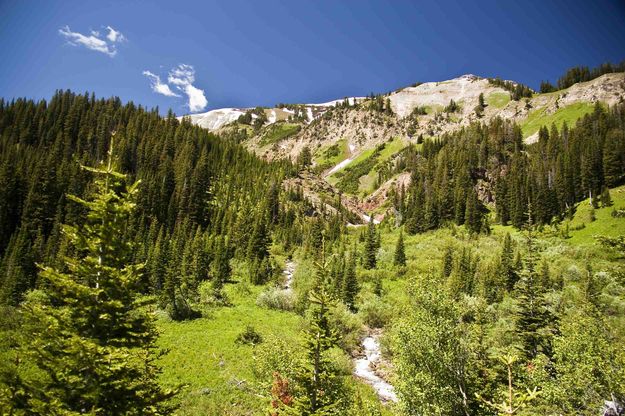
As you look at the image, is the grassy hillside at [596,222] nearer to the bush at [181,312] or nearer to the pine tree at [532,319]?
the pine tree at [532,319]

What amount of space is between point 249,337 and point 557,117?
608 feet

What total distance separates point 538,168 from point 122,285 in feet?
423

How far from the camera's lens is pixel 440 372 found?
27.5 m

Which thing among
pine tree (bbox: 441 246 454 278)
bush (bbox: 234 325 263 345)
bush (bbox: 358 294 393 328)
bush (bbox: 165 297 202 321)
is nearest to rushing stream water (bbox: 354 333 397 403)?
A: bush (bbox: 358 294 393 328)

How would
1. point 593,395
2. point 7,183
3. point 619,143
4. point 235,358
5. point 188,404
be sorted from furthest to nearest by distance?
point 619,143
point 7,183
point 235,358
point 188,404
point 593,395

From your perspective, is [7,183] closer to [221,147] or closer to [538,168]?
[221,147]

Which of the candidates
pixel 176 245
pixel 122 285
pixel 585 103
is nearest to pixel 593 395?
pixel 122 285

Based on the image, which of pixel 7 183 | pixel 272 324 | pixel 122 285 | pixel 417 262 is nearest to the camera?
pixel 122 285

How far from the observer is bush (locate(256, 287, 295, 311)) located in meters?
63.9

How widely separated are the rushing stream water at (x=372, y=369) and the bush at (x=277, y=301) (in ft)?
52.3

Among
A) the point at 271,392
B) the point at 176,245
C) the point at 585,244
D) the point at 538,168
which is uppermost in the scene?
the point at 538,168

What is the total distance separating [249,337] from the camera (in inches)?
Result: 1943

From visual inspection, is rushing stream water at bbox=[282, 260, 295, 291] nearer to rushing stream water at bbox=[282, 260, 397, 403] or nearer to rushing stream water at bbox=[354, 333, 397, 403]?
rushing stream water at bbox=[282, 260, 397, 403]

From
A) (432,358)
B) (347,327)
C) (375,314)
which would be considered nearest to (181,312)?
(347,327)
